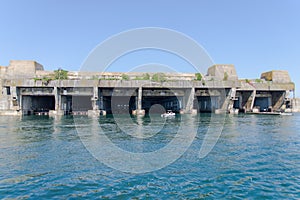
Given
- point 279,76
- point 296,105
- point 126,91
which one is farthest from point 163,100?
point 296,105

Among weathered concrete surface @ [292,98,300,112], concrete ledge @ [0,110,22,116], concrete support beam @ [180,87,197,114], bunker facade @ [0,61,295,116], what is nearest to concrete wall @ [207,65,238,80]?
bunker facade @ [0,61,295,116]

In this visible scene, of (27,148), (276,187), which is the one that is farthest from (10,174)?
(276,187)

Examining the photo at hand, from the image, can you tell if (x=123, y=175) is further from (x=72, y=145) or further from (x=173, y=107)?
(x=173, y=107)

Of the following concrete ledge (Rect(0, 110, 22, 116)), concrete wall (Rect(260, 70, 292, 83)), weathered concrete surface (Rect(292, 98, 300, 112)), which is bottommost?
concrete ledge (Rect(0, 110, 22, 116))

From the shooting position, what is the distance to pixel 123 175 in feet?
42.2

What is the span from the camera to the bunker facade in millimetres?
66312

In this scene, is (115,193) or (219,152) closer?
(115,193)

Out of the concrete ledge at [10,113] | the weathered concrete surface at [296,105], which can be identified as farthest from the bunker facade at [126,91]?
Result: the weathered concrete surface at [296,105]

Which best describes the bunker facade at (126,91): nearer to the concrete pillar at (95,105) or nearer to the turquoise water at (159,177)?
the concrete pillar at (95,105)

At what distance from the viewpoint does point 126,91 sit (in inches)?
2783

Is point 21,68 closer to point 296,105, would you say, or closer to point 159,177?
point 159,177

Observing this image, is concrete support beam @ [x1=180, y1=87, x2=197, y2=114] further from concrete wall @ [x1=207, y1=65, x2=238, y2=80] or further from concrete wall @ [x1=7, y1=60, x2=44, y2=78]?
concrete wall @ [x1=7, y1=60, x2=44, y2=78]

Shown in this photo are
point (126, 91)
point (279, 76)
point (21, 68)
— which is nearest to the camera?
point (126, 91)

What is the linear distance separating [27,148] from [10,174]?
772 cm
